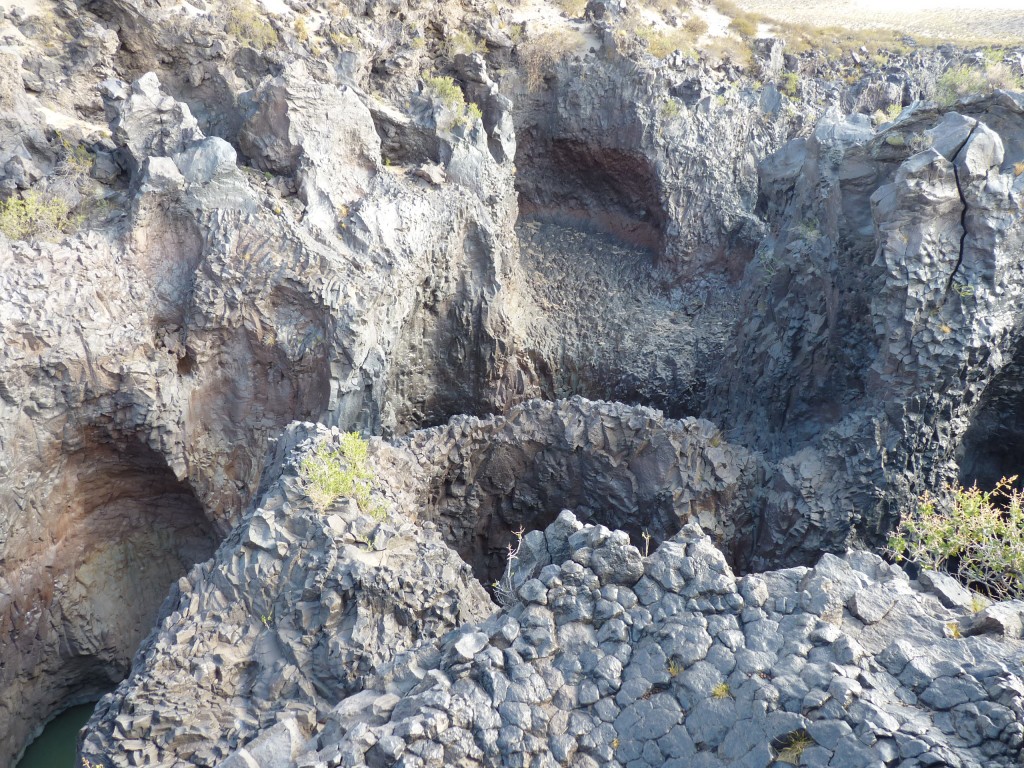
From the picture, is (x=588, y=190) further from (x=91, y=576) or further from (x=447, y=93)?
(x=91, y=576)

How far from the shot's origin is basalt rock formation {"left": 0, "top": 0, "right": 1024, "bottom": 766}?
20.5 feet

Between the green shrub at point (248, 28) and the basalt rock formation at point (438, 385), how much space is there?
0.10m

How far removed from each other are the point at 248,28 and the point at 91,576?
36.2 feet

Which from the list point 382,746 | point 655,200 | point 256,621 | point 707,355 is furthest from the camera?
point 655,200

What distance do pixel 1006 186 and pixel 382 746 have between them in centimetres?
1022

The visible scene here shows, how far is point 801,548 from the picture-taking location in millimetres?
12320

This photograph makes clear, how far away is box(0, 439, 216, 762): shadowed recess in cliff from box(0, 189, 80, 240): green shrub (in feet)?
11.0

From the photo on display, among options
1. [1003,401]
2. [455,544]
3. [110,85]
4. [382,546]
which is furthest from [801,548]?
[110,85]

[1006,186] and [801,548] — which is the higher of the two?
[1006,186]

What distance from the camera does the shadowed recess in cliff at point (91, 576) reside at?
12531 millimetres

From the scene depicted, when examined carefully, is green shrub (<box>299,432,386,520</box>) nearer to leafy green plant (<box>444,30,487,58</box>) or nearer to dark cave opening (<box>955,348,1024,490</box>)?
dark cave opening (<box>955,348,1024,490</box>)

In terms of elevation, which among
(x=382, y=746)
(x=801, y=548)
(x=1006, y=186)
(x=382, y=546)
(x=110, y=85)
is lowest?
(x=801, y=548)

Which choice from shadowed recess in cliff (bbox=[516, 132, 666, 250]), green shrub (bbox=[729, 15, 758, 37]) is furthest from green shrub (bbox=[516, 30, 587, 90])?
green shrub (bbox=[729, 15, 758, 37])

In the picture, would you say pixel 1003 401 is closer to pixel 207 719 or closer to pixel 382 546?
pixel 382 546
